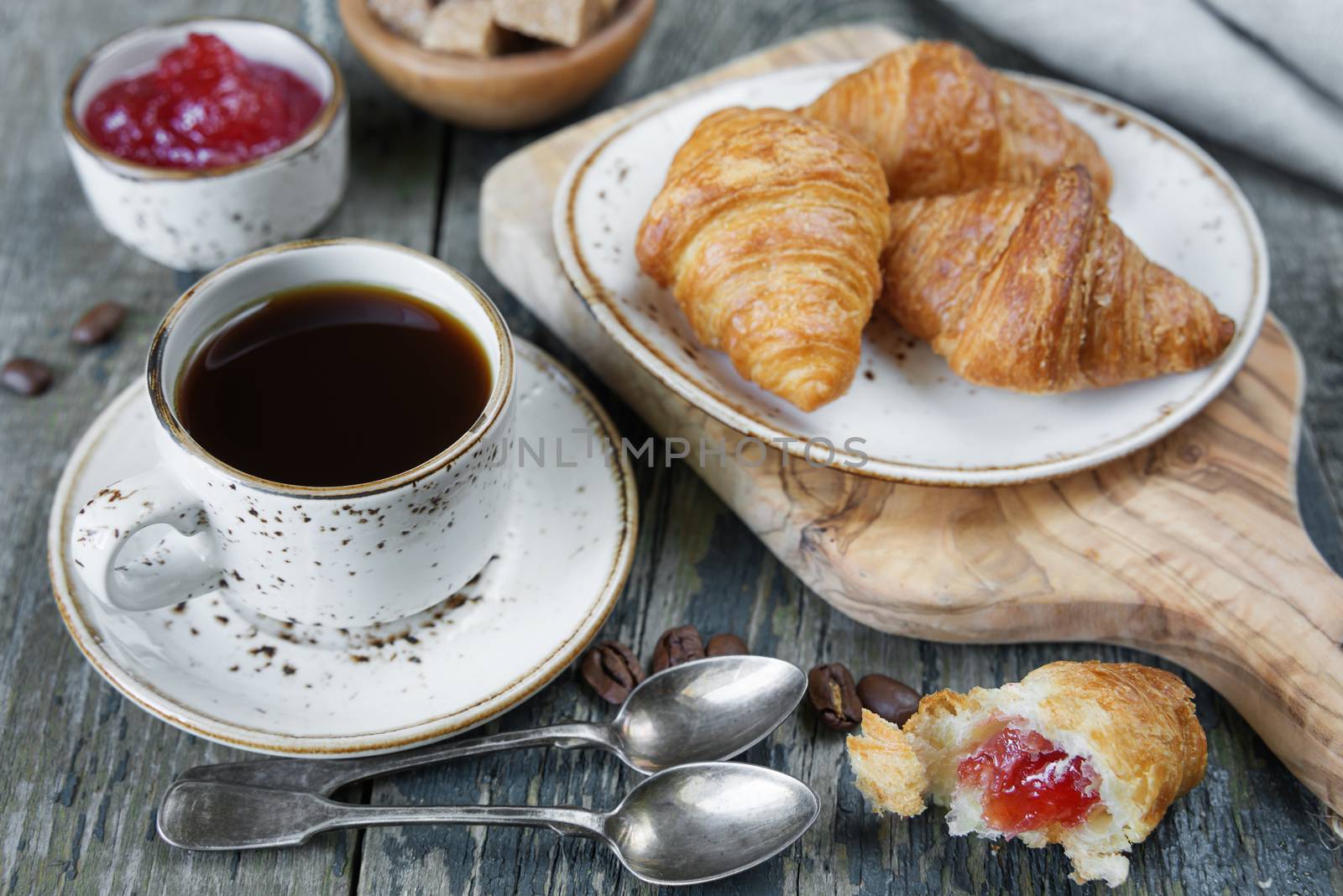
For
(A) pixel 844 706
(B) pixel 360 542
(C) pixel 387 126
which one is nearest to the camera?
(B) pixel 360 542

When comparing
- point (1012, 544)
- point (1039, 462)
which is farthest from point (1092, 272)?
point (1012, 544)

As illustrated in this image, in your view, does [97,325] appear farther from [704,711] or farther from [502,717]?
[704,711]

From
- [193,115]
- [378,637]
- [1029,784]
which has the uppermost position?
[1029,784]

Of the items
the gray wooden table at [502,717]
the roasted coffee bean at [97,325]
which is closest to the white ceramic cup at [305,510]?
the gray wooden table at [502,717]

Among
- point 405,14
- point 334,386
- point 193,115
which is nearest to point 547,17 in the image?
point 405,14

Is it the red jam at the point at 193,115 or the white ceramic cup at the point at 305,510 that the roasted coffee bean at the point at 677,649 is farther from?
the red jam at the point at 193,115

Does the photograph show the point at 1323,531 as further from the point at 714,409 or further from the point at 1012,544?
the point at 714,409

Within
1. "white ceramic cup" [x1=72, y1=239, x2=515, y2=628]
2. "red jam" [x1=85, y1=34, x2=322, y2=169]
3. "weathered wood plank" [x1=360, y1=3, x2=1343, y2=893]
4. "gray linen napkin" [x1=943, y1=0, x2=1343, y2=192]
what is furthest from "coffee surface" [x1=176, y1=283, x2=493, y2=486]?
"gray linen napkin" [x1=943, y1=0, x2=1343, y2=192]
